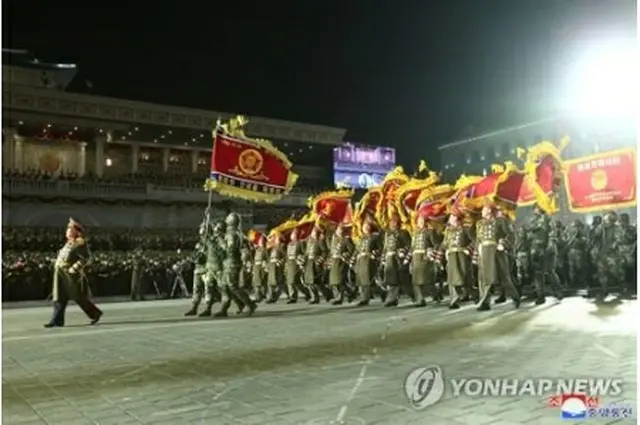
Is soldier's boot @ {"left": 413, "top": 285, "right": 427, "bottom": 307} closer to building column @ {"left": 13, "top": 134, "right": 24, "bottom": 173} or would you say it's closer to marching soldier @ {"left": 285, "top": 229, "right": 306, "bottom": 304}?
marching soldier @ {"left": 285, "top": 229, "right": 306, "bottom": 304}

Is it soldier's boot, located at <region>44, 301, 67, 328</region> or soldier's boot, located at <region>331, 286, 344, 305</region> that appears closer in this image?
soldier's boot, located at <region>44, 301, 67, 328</region>

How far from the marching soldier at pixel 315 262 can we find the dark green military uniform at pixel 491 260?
18.9ft

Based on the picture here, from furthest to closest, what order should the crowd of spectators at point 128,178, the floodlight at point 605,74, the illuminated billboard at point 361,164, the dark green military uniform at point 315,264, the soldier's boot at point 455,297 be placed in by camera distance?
the illuminated billboard at point 361,164
the crowd of spectators at point 128,178
the dark green military uniform at point 315,264
the soldier's boot at point 455,297
the floodlight at point 605,74

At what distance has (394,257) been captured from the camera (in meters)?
14.2

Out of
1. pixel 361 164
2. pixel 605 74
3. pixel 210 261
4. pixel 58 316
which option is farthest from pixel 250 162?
pixel 361 164

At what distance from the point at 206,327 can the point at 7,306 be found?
12.9m

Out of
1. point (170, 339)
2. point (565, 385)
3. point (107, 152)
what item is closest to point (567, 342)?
point (565, 385)

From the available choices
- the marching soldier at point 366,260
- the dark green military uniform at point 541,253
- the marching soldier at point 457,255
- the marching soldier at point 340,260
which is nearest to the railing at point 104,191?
the marching soldier at point 340,260

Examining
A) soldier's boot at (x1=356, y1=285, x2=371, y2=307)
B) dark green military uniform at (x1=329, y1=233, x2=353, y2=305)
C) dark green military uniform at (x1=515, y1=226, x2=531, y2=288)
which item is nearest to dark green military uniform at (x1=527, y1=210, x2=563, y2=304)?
dark green military uniform at (x1=515, y1=226, x2=531, y2=288)

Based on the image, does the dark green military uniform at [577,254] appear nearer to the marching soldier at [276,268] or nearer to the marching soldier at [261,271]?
the marching soldier at [276,268]

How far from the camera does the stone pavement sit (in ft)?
14.5

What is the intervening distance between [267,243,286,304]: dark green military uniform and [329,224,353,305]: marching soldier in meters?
3.38

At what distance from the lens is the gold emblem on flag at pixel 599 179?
15.6 m

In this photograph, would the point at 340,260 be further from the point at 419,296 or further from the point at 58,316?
the point at 58,316
